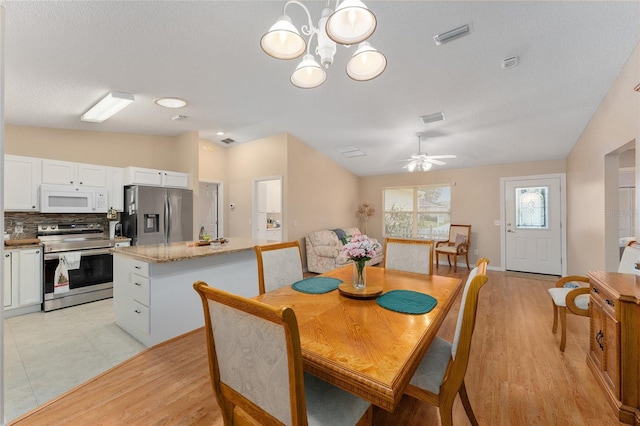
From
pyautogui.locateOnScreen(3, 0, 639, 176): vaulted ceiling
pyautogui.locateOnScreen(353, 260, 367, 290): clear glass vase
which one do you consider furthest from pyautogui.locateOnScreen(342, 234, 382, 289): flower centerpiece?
pyautogui.locateOnScreen(3, 0, 639, 176): vaulted ceiling

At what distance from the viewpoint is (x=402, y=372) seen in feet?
2.99

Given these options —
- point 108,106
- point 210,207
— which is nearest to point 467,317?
point 108,106

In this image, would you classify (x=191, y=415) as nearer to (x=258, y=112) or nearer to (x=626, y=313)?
(x=626, y=313)

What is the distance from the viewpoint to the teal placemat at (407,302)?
144cm

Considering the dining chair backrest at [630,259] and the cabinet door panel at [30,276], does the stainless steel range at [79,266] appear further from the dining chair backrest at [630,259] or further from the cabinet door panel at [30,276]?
the dining chair backrest at [630,259]

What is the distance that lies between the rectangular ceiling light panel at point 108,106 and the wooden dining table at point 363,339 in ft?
9.96

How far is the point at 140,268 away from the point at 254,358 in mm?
2195

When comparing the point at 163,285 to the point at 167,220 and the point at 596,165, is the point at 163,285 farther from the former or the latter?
the point at 596,165

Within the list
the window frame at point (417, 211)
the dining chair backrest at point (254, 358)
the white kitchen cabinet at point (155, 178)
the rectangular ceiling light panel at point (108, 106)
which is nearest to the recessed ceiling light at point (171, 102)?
the rectangular ceiling light panel at point (108, 106)

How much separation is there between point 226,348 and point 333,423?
0.50 meters

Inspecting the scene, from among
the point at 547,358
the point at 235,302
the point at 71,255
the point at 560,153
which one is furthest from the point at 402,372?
the point at 560,153

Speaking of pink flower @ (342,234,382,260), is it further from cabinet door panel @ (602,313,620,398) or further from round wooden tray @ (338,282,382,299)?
cabinet door panel @ (602,313,620,398)

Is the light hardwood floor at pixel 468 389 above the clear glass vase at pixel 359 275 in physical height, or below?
below

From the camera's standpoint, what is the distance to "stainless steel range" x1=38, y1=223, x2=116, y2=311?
3.33m
